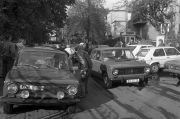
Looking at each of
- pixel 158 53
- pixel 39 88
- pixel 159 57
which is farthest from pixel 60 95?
pixel 158 53

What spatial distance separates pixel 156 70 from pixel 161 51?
1313 millimetres

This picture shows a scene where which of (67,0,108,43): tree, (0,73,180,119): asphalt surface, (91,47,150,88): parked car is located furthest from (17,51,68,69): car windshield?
(67,0,108,43): tree

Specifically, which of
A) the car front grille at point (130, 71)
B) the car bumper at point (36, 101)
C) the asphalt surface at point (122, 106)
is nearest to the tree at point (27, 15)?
the asphalt surface at point (122, 106)

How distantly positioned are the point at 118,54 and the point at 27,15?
9277mm

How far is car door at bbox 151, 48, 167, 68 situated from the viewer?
17.3 meters

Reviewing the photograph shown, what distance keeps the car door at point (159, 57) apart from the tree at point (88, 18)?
3233 cm

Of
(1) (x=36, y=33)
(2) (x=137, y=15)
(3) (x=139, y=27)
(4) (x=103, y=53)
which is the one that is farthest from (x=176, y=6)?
(4) (x=103, y=53)

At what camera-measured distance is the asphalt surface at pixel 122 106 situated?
7488mm

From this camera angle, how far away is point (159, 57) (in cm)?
1741

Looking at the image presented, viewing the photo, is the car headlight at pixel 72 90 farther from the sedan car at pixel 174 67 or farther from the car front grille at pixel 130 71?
the sedan car at pixel 174 67

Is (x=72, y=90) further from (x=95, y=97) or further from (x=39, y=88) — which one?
(x=95, y=97)

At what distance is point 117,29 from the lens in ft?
191

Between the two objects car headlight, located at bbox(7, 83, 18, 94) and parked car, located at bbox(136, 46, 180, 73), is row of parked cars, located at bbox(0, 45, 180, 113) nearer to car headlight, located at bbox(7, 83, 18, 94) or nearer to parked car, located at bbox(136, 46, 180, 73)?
car headlight, located at bbox(7, 83, 18, 94)

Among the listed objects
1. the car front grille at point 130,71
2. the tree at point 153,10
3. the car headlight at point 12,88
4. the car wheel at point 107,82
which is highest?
the tree at point 153,10
